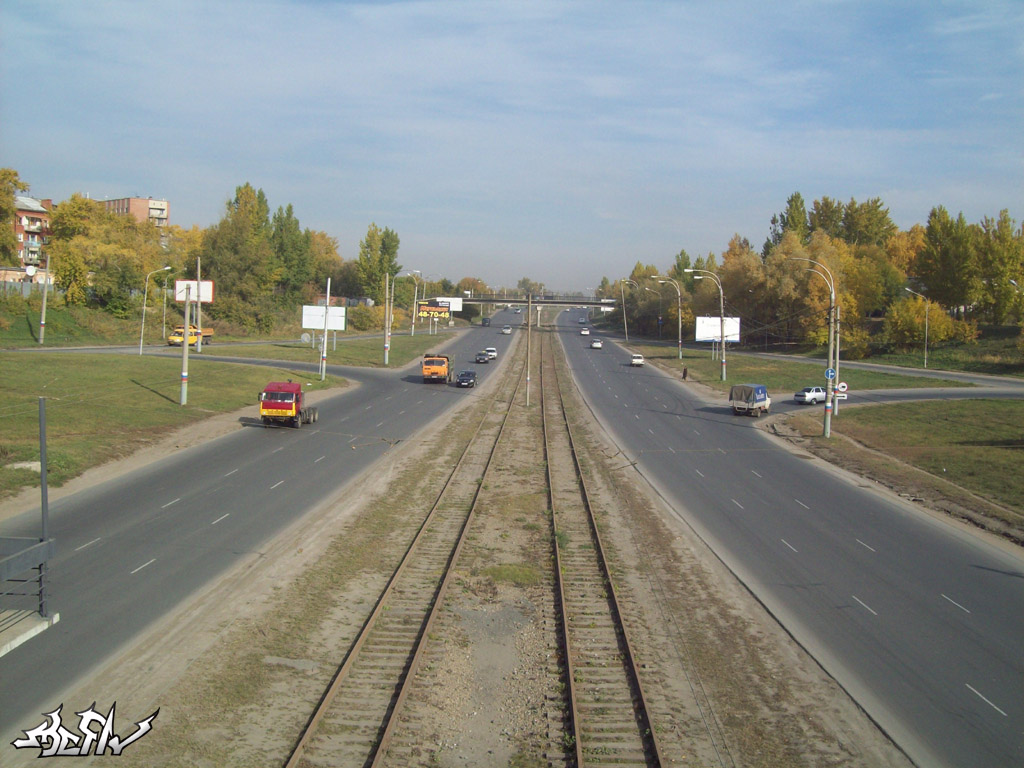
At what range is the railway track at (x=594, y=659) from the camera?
406 inches

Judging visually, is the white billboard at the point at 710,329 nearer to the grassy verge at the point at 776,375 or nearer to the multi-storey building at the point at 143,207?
the grassy verge at the point at 776,375

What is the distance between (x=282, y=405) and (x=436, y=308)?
Answer: 355 ft

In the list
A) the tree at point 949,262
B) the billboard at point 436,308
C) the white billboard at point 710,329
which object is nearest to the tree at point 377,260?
the billboard at point 436,308

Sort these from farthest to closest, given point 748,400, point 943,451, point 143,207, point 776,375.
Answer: point 143,207 < point 776,375 < point 748,400 < point 943,451

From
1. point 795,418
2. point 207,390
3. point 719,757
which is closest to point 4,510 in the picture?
point 719,757

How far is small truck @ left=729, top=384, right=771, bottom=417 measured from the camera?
49469 millimetres

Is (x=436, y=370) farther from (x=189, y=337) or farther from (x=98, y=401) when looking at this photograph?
(x=98, y=401)

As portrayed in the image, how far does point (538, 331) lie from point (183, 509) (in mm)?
131270

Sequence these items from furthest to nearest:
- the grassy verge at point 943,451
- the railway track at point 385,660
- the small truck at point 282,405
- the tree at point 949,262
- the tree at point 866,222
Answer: the tree at point 866,222, the tree at point 949,262, the small truck at point 282,405, the grassy verge at point 943,451, the railway track at point 385,660

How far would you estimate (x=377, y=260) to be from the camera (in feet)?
484

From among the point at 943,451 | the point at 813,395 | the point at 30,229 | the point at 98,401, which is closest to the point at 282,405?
the point at 98,401

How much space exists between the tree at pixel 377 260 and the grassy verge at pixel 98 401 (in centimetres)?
8240

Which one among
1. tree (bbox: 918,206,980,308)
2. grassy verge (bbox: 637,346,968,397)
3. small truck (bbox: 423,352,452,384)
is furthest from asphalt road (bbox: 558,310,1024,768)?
tree (bbox: 918,206,980,308)
